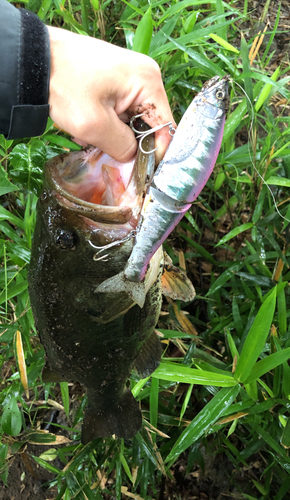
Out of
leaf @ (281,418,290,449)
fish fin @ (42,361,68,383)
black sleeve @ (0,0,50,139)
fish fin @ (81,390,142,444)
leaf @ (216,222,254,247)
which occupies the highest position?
black sleeve @ (0,0,50,139)

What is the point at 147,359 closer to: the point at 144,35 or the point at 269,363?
the point at 269,363

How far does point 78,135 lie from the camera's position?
1.17 meters

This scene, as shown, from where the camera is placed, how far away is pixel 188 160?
995 millimetres

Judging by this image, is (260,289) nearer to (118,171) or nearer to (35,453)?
(118,171)

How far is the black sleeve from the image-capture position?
1.11 metres

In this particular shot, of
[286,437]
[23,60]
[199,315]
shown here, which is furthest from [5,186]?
[286,437]

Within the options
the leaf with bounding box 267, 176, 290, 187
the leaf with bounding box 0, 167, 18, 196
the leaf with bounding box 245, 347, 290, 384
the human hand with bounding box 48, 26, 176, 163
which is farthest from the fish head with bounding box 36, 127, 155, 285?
the leaf with bounding box 267, 176, 290, 187

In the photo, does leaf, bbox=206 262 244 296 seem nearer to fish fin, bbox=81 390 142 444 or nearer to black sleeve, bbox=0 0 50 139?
fish fin, bbox=81 390 142 444

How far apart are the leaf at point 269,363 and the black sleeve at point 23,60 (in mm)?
1524

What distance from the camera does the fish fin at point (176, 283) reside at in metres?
1.84

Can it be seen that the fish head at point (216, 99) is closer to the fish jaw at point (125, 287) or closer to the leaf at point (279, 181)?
the fish jaw at point (125, 287)

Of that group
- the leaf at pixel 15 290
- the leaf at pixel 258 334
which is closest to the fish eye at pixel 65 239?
the leaf at pixel 15 290

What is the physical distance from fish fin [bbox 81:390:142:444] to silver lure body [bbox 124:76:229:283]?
4.33ft

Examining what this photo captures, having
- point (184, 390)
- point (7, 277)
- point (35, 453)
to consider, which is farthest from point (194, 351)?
point (35, 453)
